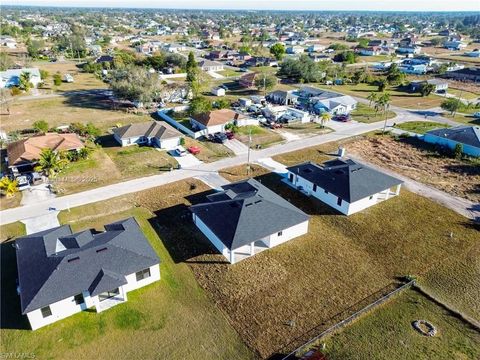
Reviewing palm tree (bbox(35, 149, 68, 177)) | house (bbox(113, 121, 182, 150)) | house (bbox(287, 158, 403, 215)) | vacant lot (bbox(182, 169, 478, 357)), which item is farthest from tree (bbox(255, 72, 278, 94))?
palm tree (bbox(35, 149, 68, 177))

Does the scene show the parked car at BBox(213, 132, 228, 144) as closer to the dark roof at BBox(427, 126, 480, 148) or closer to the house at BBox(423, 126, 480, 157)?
the house at BBox(423, 126, 480, 157)

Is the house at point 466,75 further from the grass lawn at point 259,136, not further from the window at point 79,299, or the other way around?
the window at point 79,299

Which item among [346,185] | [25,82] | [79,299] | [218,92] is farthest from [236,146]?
[25,82]

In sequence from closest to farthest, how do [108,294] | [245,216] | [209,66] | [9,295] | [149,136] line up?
1. [9,295]
2. [108,294]
3. [245,216]
4. [149,136]
5. [209,66]

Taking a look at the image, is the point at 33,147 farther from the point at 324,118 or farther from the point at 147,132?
the point at 324,118

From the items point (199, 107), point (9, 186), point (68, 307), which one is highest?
point (199, 107)

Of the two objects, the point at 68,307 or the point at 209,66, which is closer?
the point at 68,307
